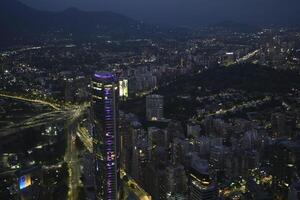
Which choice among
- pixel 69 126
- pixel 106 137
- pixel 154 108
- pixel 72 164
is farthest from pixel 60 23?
pixel 106 137

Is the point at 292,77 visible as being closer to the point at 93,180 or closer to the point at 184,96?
the point at 184,96

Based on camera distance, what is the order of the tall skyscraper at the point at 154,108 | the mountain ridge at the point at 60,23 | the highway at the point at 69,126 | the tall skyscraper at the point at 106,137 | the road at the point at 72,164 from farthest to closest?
1. the mountain ridge at the point at 60,23
2. the tall skyscraper at the point at 154,108
3. the highway at the point at 69,126
4. the road at the point at 72,164
5. the tall skyscraper at the point at 106,137

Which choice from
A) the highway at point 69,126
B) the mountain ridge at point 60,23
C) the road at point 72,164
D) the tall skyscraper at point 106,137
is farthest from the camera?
the mountain ridge at point 60,23

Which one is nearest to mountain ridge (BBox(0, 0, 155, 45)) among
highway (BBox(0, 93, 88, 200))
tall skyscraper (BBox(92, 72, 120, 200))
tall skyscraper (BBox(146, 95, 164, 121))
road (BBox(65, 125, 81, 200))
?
highway (BBox(0, 93, 88, 200))

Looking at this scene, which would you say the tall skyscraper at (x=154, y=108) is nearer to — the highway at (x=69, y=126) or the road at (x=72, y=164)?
the highway at (x=69, y=126)

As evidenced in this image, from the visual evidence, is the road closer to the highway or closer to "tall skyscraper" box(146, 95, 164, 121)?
the highway

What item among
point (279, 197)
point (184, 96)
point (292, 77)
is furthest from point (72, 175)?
point (292, 77)

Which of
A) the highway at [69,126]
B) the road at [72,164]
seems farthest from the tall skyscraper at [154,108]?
the road at [72,164]
